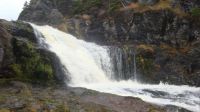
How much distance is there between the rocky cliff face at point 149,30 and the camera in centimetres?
3697

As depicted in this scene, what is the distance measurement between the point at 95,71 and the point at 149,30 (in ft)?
33.7

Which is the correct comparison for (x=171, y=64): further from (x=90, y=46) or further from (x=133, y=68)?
(x=90, y=46)

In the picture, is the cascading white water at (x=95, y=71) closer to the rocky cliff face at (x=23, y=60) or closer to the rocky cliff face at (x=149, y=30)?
the rocky cliff face at (x=149, y=30)

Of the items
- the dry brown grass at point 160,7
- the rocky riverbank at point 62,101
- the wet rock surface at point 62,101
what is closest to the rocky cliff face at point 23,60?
the rocky riverbank at point 62,101

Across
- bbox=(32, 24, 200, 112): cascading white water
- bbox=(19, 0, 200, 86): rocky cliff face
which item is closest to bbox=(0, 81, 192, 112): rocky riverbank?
bbox=(32, 24, 200, 112): cascading white water

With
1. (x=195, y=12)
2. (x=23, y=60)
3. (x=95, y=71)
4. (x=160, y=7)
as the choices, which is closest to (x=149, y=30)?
(x=160, y=7)

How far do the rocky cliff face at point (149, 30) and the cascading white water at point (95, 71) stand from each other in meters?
2.48

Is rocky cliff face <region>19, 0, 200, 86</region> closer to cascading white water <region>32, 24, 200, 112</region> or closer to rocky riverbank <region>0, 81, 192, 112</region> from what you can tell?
cascading white water <region>32, 24, 200, 112</region>

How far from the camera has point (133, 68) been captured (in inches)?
1459

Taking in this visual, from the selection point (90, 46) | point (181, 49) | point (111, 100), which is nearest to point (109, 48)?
point (90, 46)

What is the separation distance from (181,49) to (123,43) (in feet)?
20.8

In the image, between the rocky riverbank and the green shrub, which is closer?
the rocky riverbank

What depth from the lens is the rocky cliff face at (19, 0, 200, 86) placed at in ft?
121

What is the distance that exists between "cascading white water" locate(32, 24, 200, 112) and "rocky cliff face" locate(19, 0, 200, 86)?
2.48 m
